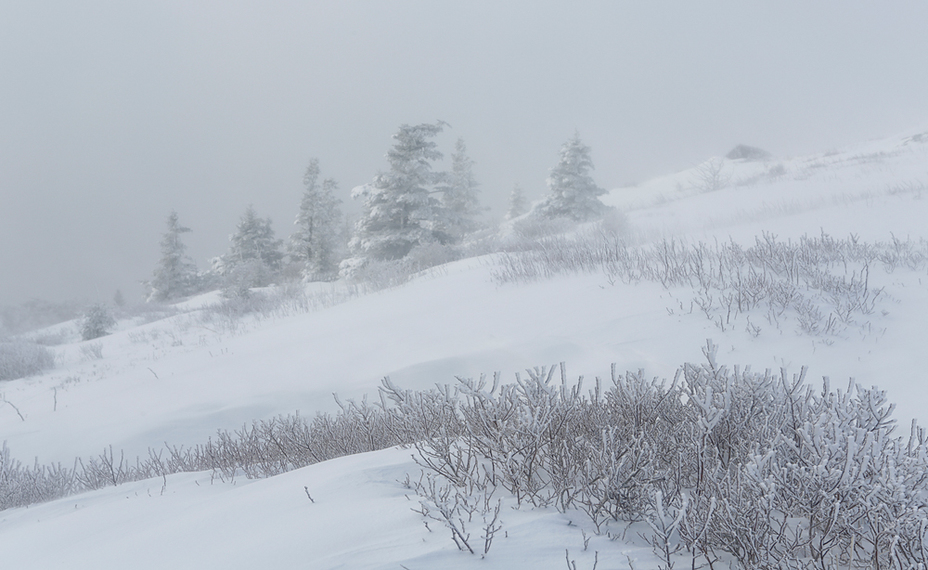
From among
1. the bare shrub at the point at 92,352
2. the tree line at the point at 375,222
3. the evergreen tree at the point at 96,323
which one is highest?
the tree line at the point at 375,222

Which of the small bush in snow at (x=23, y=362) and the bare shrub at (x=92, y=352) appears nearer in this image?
the small bush in snow at (x=23, y=362)

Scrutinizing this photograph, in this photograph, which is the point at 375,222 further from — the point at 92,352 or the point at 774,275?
the point at 774,275

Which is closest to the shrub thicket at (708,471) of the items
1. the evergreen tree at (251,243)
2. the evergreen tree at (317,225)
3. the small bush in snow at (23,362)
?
the small bush in snow at (23,362)

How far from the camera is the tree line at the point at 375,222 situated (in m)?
19.1

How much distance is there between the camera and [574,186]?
24.4 m

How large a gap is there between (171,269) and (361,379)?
99.7 feet

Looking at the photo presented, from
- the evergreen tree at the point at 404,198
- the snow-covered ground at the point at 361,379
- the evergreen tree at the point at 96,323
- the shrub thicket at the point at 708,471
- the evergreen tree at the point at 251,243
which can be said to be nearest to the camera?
the shrub thicket at the point at 708,471

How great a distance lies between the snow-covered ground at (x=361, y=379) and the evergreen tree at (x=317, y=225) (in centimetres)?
1437

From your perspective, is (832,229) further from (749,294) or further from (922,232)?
(749,294)

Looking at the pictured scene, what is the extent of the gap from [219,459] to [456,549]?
3019 millimetres

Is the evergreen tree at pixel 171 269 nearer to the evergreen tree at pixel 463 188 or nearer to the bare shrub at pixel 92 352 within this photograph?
the evergreen tree at pixel 463 188

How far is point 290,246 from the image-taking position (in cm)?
3059

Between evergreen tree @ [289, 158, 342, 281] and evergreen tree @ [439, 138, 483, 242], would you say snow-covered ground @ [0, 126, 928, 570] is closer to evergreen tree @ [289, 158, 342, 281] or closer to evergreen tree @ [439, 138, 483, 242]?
evergreen tree @ [289, 158, 342, 281]

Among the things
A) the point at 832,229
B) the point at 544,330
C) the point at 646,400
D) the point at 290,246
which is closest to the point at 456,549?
the point at 646,400
